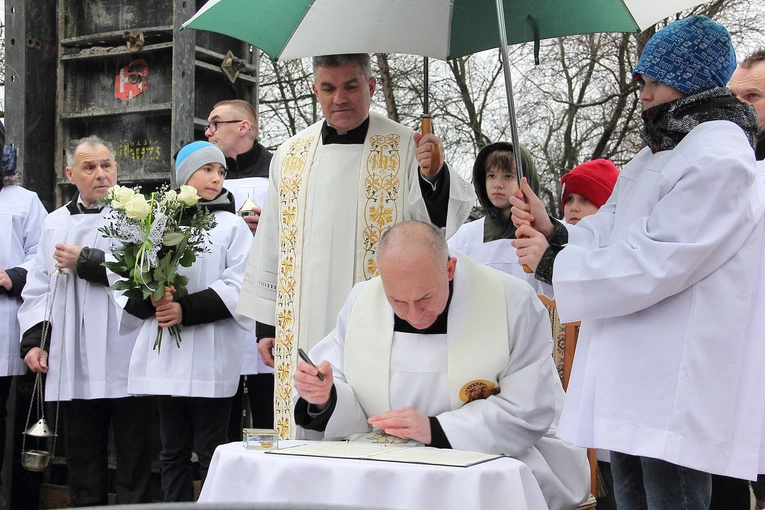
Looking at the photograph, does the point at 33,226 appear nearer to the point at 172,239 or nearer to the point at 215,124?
the point at 215,124

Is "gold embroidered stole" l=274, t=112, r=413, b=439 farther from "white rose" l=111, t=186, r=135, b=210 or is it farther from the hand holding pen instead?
the hand holding pen

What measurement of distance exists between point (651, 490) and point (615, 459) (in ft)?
0.91

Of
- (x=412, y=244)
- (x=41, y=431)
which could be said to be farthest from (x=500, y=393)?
(x=41, y=431)

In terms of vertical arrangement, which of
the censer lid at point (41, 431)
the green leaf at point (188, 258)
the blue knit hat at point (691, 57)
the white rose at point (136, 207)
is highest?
the blue knit hat at point (691, 57)

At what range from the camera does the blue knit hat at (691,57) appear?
3.37 metres

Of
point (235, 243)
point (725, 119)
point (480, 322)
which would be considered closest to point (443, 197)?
point (480, 322)

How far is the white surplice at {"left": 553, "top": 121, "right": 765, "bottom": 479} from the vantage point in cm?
316

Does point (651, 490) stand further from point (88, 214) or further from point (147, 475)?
point (88, 214)

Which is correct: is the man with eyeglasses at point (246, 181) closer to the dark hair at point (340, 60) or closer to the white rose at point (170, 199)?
the white rose at point (170, 199)

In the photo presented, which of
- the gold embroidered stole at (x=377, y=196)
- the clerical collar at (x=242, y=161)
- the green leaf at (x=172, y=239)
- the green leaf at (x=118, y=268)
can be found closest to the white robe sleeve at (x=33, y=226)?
the clerical collar at (x=242, y=161)

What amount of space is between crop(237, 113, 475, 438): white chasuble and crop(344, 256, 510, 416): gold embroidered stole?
64 centimetres

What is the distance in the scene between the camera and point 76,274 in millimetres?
6086

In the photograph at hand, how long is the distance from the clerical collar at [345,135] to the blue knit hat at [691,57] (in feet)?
5.69

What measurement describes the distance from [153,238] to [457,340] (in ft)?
7.06
